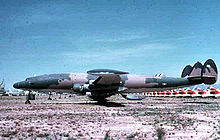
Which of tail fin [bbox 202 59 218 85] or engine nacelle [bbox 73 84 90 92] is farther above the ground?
tail fin [bbox 202 59 218 85]

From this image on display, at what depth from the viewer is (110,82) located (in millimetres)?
27875

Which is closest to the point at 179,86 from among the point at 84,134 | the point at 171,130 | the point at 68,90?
the point at 68,90

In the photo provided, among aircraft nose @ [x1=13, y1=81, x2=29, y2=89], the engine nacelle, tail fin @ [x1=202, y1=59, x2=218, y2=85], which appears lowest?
the engine nacelle

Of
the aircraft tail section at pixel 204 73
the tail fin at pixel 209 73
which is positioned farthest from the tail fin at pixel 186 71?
the tail fin at pixel 209 73

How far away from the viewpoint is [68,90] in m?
29.5

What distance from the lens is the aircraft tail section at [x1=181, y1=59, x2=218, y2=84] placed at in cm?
3216

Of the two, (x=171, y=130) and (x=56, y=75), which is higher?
(x=56, y=75)

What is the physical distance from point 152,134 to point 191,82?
79.4ft

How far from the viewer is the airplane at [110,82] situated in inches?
1102

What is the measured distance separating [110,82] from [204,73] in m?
13.2

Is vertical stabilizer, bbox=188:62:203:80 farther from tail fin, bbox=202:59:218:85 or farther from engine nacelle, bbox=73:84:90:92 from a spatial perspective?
engine nacelle, bbox=73:84:90:92

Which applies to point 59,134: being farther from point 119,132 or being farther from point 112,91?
point 112,91

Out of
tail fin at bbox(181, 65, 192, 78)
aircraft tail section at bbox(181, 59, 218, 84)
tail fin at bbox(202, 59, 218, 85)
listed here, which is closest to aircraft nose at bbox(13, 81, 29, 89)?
aircraft tail section at bbox(181, 59, 218, 84)

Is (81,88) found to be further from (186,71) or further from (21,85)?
(186,71)
